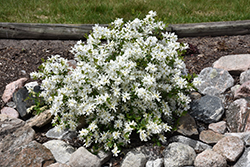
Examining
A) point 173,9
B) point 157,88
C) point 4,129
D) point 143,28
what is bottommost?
point 4,129

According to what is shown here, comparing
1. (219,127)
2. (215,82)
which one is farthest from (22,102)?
(215,82)

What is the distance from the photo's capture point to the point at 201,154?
9.35 feet

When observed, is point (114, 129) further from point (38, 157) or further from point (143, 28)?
point (143, 28)

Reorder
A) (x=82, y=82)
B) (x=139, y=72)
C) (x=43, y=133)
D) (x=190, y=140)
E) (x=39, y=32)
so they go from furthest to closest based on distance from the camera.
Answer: (x=39, y=32), (x=43, y=133), (x=190, y=140), (x=139, y=72), (x=82, y=82)

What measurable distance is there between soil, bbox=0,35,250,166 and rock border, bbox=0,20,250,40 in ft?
0.32

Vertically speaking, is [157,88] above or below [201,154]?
above

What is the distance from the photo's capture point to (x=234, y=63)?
4141mm

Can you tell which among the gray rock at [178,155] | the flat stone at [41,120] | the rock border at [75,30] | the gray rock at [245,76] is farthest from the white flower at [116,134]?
the rock border at [75,30]

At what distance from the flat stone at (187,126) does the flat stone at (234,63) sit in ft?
4.26

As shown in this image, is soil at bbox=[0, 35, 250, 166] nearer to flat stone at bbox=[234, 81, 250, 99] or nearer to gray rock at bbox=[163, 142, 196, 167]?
flat stone at bbox=[234, 81, 250, 99]

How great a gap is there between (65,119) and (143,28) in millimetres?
1506

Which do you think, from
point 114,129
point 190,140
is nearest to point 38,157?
point 114,129

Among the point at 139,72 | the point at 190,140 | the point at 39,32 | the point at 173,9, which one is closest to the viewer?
the point at 139,72

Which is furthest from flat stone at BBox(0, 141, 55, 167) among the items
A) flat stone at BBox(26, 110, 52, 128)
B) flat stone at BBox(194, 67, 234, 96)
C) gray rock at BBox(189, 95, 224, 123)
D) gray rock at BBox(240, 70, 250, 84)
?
gray rock at BBox(240, 70, 250, 84)
